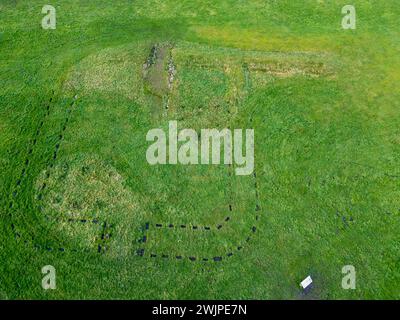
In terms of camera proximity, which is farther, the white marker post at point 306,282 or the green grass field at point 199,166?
the green grass field at point 199,166

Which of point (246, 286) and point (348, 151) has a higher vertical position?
point (348, 151)

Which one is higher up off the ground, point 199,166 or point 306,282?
point 199,166

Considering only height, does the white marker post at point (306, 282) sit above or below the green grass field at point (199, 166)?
below

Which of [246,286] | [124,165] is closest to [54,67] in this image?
[124,165]

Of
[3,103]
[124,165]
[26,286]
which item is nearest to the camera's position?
[26,286]

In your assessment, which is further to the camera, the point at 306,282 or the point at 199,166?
the point at 199,166

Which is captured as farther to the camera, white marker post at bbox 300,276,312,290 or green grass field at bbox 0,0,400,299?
green grass field at bbox 0,0,400,299

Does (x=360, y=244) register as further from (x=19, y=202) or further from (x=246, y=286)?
(x=19, y=202)

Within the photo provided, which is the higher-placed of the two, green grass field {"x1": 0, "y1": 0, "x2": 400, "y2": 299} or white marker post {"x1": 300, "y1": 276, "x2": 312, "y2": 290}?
green grass field {"x1": 0, "y1": 0, "x2": 400, "y2": 299}
